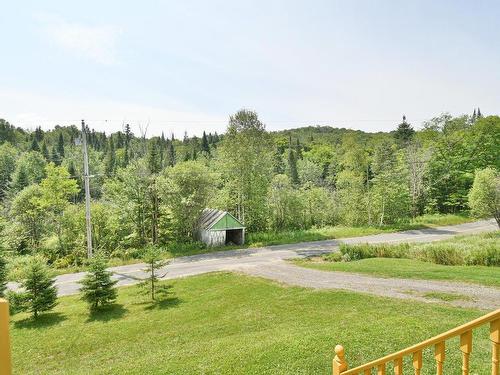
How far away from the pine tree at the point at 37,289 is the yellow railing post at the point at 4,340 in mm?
14287

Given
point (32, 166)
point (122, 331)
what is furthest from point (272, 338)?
point (32, 166)

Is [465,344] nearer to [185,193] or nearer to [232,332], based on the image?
[232,332]

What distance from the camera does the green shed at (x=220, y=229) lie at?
25.6m

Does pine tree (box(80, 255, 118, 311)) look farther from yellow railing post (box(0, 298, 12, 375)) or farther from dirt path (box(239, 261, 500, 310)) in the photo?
yellow railing post (box(0, 298, 12, 375))

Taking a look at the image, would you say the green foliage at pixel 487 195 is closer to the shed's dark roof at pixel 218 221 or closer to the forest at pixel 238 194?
the forest at pixel 238 194

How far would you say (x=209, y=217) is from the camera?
90.3 feet

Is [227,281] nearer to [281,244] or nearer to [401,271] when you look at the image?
[401,271]

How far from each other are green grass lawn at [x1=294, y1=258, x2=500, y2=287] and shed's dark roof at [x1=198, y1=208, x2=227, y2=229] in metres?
9.04

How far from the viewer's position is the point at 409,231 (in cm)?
Result: 2989

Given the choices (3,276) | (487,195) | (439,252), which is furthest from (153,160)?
(487,195)

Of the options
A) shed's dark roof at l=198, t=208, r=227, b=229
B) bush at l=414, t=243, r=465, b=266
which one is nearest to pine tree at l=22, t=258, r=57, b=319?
shed's dark roof at l=198, t=208, r=227, b=229

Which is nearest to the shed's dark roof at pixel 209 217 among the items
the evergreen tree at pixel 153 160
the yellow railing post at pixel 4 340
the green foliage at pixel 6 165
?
the evergreen tree at pixel 153 160

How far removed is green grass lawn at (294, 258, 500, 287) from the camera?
43.9 ft

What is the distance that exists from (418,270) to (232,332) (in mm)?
9449
